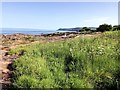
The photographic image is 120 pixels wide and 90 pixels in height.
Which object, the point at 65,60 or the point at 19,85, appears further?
the point at 65,60

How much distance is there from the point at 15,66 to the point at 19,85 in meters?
1.94

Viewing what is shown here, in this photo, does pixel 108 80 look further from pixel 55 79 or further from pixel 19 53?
pixel 19 53

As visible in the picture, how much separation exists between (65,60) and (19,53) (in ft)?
11.2

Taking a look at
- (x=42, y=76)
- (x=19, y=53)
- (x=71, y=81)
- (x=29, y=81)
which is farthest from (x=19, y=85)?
(x=19, y=53)

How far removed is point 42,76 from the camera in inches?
293

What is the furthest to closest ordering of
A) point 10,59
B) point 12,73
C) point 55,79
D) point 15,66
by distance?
point 10,59
point 15,66
point 12,73
point 55,79

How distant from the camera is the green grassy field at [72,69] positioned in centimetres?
692

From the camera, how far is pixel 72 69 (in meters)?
7.97

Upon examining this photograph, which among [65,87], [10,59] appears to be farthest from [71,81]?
[10,59]

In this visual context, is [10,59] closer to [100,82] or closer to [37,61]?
[37,61]

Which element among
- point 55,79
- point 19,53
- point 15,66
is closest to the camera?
point 55,79

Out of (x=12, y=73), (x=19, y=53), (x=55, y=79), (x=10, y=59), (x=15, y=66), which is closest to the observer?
(x=55, y=79)

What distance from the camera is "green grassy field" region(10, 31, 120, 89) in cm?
692

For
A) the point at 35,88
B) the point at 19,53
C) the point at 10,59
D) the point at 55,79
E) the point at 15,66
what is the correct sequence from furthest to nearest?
the point at 19,53
the point at 10,59
the point at 15,66
the point at 55,79
the point at 35,88
